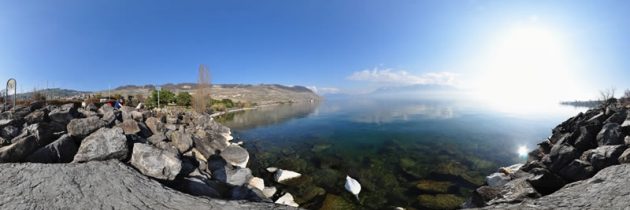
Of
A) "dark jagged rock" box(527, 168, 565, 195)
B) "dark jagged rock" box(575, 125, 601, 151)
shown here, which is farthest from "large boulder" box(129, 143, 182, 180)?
"dark jagged rock" box(575, 125, 601, 151)

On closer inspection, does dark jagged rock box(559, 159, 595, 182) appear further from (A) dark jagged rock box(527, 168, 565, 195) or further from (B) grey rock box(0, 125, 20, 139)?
(B) grey rock box(0, 125, 20, 139)

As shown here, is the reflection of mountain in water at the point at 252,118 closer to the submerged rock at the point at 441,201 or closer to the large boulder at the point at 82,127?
the large boulder at the point at 82,127

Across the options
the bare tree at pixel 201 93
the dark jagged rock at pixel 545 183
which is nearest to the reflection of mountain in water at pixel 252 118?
the bare tree at pixel 201 93

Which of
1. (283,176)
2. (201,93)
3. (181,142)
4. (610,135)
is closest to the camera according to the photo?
(610,135)

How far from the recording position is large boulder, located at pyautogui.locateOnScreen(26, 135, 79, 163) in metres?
7.93

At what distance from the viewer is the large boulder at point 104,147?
331 inches

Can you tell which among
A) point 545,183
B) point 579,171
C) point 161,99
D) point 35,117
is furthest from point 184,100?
point 579,171

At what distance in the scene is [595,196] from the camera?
643 cm

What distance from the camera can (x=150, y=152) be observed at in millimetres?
8961

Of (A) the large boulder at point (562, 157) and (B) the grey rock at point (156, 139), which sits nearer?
(A) the large boulder at point (562, 157)

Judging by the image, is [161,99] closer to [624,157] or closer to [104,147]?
[104,147]

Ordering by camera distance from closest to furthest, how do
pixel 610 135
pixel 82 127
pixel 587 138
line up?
pixel 82 127, pixel 610 135, pixel 587 138

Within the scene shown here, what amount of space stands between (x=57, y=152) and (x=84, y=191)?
3.11m

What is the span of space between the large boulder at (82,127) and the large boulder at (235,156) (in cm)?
853
